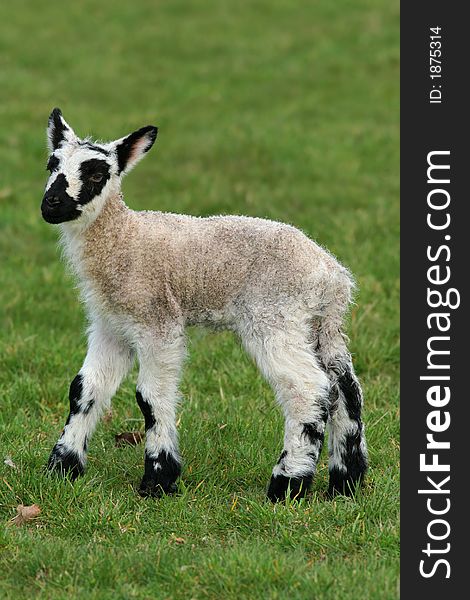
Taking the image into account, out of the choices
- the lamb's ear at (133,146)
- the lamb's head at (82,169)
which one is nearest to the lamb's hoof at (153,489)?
the lamb's head at (82,169)

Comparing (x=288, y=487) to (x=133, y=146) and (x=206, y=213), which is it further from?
(x=206, y=213)

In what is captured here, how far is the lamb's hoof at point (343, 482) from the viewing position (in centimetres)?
624

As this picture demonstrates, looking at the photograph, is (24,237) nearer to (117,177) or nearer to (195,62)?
(117,177)

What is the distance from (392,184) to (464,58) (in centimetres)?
523

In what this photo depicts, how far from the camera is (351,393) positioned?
6.33 m

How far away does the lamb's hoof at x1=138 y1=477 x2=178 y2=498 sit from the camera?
6.17m

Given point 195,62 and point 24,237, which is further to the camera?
point 195,62

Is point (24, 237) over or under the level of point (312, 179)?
under

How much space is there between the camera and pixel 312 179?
13273 mm

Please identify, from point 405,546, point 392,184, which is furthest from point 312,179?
point 405,546

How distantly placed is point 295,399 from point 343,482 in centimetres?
64

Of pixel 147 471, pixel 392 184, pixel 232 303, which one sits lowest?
pixel 147 471

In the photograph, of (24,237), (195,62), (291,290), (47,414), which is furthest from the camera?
(195,62)

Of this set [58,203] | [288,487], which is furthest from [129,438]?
[58,203]
